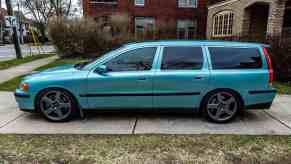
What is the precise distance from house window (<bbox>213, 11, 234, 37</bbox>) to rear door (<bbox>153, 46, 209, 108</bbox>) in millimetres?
13465

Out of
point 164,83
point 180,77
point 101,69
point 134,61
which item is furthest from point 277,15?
point 101,69

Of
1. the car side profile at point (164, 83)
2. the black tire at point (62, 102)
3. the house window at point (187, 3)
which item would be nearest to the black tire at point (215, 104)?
the car side profile at point (164, 83)

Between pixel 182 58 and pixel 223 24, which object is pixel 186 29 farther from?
pixel 182 58

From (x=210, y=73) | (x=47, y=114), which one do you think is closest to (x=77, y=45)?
(x=47, y=114)

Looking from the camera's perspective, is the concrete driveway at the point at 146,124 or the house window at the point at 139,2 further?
the house window at the point at 139,2

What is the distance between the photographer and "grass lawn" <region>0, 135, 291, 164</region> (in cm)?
301

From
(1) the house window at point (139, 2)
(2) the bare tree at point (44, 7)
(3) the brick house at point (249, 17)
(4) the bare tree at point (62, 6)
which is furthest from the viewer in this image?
(2) the bare tree at point (44, 7)

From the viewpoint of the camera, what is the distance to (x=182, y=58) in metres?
4.17

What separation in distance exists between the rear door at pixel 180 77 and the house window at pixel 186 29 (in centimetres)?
1801

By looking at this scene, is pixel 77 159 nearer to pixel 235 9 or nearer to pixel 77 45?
pixel 77 45

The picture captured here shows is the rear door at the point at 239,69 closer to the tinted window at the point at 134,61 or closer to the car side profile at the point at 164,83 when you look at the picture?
the car side profile at the point at 164,83

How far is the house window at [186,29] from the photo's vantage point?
21.7m

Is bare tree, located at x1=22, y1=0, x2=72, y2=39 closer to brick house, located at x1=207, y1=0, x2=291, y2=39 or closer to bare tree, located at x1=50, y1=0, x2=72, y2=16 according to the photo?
bare tree, located at x1=50, y1=0, x2=72, y2=16

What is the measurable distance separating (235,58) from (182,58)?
40.2 inches
